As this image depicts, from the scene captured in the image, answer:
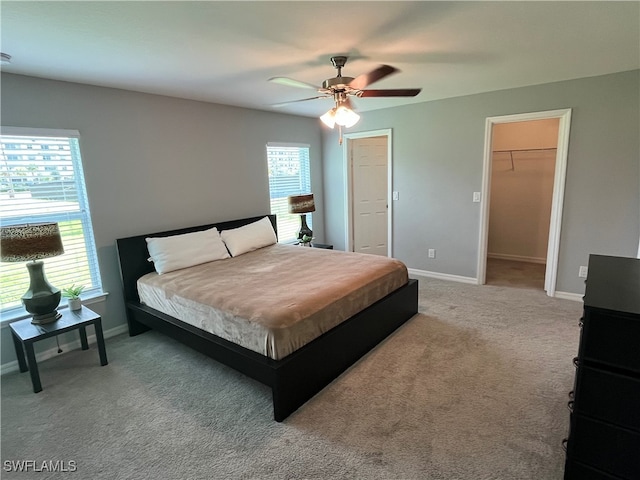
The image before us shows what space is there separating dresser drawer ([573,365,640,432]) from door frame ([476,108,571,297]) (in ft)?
9.68

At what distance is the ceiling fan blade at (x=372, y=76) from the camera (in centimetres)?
213

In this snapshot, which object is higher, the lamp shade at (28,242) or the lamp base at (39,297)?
the lamp shade at (28,242)

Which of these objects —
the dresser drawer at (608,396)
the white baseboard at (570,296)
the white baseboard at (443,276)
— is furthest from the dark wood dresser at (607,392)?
the white baseboard at (443,276)

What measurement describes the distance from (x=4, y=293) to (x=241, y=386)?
2157mm

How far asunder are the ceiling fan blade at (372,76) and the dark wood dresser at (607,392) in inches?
65.4

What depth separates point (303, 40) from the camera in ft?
7.40

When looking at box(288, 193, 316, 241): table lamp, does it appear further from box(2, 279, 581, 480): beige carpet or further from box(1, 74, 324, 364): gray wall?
box(2, 279, 581, 480): beige carpet

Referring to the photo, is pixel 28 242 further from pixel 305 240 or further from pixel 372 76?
pixel 305 240

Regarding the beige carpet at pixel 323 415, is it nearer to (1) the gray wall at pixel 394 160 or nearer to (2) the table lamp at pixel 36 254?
(2) the table lamp at pixel 36 254

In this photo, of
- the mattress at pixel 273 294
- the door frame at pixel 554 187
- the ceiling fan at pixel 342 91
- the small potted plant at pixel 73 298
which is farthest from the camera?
the door frame at pixel 554 187

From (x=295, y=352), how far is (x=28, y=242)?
2.09m

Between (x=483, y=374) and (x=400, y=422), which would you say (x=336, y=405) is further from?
(x=483, y=374)

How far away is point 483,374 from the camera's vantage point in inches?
101

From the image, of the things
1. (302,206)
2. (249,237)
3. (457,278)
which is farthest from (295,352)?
(457,278)
